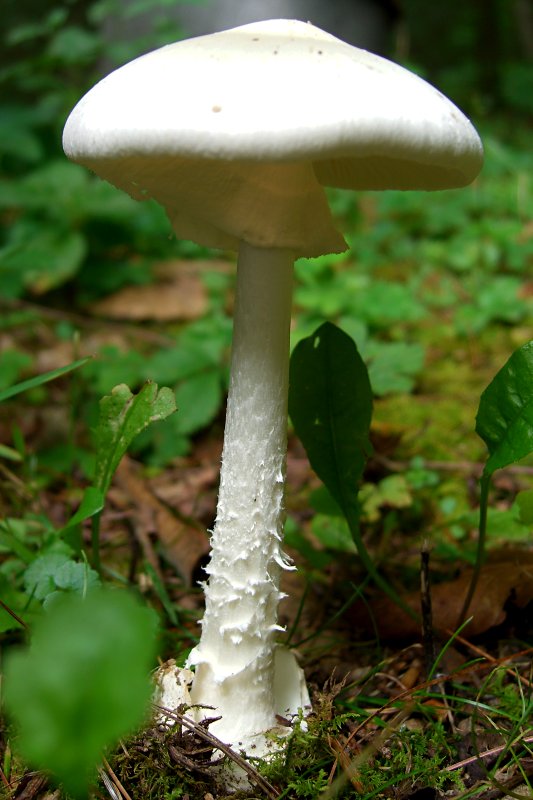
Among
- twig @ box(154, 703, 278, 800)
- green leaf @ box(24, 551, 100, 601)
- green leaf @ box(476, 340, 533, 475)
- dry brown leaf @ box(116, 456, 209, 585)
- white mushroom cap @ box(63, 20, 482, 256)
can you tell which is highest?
white mushroom cap @ box(63, 20, 482, 256)

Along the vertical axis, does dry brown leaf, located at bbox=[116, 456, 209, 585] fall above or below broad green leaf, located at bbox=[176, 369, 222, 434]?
below

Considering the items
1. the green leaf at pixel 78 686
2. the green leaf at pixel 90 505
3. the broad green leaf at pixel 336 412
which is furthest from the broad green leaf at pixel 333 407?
the green leaf at pixel 78 686

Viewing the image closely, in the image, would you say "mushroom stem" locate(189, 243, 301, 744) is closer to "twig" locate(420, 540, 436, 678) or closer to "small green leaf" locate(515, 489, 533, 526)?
"twig" locate(420, 540, 436, 678)

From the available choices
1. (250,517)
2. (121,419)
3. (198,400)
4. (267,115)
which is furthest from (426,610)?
(198,400)

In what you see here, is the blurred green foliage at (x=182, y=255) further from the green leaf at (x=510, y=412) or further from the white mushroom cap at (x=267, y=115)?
the white mushroom cap at (x=267, y=115)

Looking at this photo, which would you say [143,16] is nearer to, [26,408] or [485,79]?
[26,408]

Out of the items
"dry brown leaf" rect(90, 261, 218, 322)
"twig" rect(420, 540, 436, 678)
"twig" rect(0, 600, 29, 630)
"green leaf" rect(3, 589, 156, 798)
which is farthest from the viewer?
"dry brown leaf" rect(90, 261, 218, 322)

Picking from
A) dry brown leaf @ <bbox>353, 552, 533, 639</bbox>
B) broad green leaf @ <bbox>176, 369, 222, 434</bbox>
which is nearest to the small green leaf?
dry brown leaf @ <bbox>353, 552, 533, 639</bbox>
